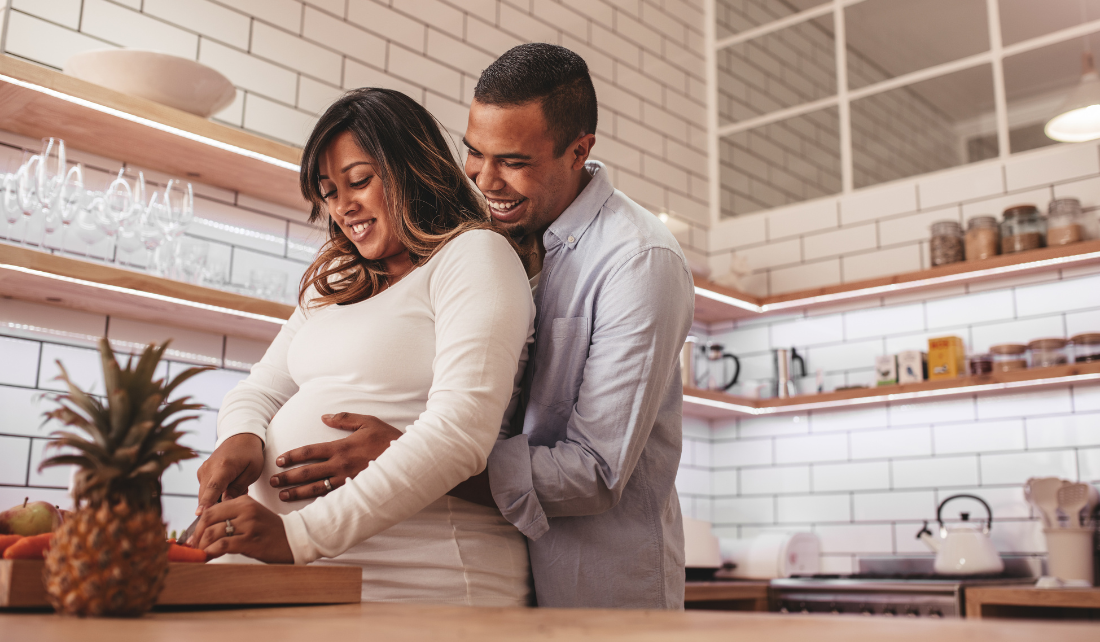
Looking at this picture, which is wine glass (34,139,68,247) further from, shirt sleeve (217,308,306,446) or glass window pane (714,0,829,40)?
glass window pane (714,0,829,40)

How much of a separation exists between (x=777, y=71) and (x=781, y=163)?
525 millimetres

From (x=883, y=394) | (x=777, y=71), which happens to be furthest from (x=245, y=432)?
(x=777, y=71)

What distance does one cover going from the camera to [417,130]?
157 centimetres

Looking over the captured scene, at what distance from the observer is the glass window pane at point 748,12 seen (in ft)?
15.8

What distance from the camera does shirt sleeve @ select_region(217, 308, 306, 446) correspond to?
4.77 feet

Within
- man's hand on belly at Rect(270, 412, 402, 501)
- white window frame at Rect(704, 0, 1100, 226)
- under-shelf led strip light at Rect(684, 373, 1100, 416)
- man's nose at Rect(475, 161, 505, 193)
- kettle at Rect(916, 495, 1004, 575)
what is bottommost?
kettle at Rect(916, 495, 1004, 575)

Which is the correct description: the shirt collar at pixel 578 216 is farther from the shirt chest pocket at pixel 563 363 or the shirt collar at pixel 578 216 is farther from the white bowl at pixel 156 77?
the white bowl at pixel 156 77

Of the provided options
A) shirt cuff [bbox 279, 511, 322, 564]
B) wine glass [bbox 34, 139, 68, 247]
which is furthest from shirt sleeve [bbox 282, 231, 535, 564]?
wine glass [bbox 34, 139, 68, 247]

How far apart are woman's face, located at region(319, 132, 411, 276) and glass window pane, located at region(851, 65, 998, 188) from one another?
10.5ft

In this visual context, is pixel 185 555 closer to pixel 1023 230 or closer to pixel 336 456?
pixel 336 456

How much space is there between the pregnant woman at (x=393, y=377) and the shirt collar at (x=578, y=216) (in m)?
0.14

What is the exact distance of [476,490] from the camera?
1342 millimetres

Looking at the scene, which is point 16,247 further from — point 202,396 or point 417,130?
point 417,130

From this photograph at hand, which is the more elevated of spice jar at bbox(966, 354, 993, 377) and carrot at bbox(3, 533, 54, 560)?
spice jar at bbox(966, 354, 993, 377)
